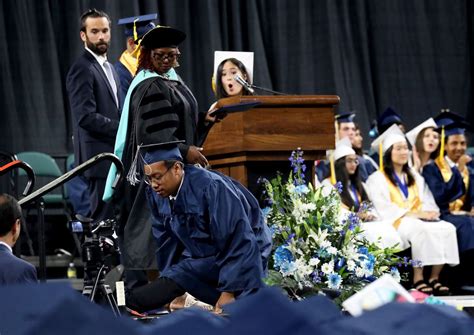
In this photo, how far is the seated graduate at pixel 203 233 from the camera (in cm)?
403

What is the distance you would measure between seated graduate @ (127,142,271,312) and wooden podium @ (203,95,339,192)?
0.52 metres

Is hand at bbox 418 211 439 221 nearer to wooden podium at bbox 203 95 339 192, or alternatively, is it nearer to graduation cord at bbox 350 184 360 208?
graduation cord at bbox 350 184 360 208

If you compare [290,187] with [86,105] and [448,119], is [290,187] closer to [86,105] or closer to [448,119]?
[86,105]

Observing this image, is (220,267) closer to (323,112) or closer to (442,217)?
(323,112)

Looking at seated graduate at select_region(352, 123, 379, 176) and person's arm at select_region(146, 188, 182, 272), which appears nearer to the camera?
person's arm at select_region(146, 188, 182, 272)

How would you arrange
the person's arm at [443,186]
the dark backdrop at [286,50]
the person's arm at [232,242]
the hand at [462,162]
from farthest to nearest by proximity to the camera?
the dark backdrop at [286,50] < the hand at [462,162] < the person's arm at [443,186] < the person's arm at [232,242]

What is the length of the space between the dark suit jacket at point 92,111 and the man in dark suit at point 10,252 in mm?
1840

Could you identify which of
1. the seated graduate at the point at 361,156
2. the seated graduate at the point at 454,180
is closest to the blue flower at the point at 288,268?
the seated graduate at the point at 454,180

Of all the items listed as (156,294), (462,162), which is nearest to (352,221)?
(156,294)

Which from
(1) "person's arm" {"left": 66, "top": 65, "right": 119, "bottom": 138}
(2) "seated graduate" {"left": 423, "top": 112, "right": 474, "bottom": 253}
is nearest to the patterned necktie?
(1) "person's arm" {"left": 66, "top": 65, "right": 119, "bottom": 138}

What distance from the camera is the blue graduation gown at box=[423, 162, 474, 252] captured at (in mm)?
7266

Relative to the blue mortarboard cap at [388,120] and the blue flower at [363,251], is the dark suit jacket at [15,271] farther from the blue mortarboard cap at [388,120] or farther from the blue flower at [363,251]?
the blue mortarboard cap at [388,120]

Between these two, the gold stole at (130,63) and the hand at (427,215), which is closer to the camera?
the gold stole at (130,63)

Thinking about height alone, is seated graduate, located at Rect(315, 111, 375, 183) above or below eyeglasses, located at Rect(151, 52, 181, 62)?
below
